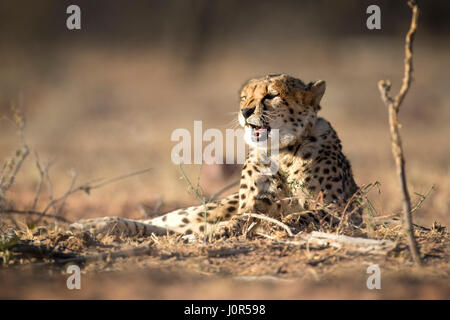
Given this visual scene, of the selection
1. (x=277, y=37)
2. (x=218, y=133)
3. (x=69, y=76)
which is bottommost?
(x=218, y=133)

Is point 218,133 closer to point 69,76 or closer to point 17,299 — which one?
point 17,299

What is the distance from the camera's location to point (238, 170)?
322 inches

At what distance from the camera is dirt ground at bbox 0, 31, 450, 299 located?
2.89 meters

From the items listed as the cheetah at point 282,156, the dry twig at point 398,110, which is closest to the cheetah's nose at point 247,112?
the cheetah at point 282,156

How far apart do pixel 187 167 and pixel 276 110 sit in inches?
182

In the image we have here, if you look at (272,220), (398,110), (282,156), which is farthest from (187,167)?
(398,110)

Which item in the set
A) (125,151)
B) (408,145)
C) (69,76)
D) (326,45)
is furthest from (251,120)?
(326,45)

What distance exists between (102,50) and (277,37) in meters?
6.18

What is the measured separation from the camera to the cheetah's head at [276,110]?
4.12 meters

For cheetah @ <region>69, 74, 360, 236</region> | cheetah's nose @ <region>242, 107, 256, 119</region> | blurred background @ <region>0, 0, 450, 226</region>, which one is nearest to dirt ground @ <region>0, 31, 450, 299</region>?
blurred background @ <region>0, 0, 450, 226</region>

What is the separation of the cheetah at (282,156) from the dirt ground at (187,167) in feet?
1.61

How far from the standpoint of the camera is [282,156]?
14.2 ft

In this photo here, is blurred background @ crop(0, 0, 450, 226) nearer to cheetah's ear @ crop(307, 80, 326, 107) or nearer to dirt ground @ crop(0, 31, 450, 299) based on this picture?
dirt ground @ crop(0, 31, 450, 299)

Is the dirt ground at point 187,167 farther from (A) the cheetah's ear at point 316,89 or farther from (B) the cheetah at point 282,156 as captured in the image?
(A) the cheetah's ear at point 316,89
